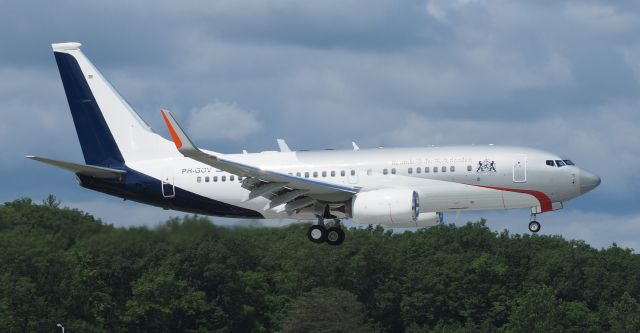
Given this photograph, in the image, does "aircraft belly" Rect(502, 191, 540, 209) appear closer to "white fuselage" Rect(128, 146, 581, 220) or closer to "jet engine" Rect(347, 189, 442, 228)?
"white fuselage" Rect(128, 146, 581, 220)

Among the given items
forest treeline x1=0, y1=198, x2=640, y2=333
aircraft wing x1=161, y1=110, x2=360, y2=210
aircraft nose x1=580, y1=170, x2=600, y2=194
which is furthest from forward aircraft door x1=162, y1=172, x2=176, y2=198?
forest treeline x1=0, y1=198, x2=640, y2=333

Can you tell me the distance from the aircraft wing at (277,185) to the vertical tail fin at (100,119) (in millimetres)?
5904

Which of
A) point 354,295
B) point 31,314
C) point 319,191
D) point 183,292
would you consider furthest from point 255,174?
point 354,295

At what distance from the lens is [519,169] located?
7181cm

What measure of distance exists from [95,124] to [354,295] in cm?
8096

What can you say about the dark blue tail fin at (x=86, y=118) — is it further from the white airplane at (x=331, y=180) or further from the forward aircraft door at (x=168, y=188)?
the forward aircraft door at (x=168, y=188)

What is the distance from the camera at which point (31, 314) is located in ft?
420

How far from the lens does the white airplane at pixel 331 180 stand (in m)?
71.8

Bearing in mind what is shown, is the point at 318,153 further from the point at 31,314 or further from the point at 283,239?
the point at 283,239

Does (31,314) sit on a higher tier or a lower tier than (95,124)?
lower

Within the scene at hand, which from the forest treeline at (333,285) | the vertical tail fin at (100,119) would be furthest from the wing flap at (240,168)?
the forest treeline at (333,285)

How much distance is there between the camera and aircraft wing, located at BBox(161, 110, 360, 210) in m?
69.3

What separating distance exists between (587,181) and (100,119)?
26279 mm

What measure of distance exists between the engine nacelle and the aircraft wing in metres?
1.22
